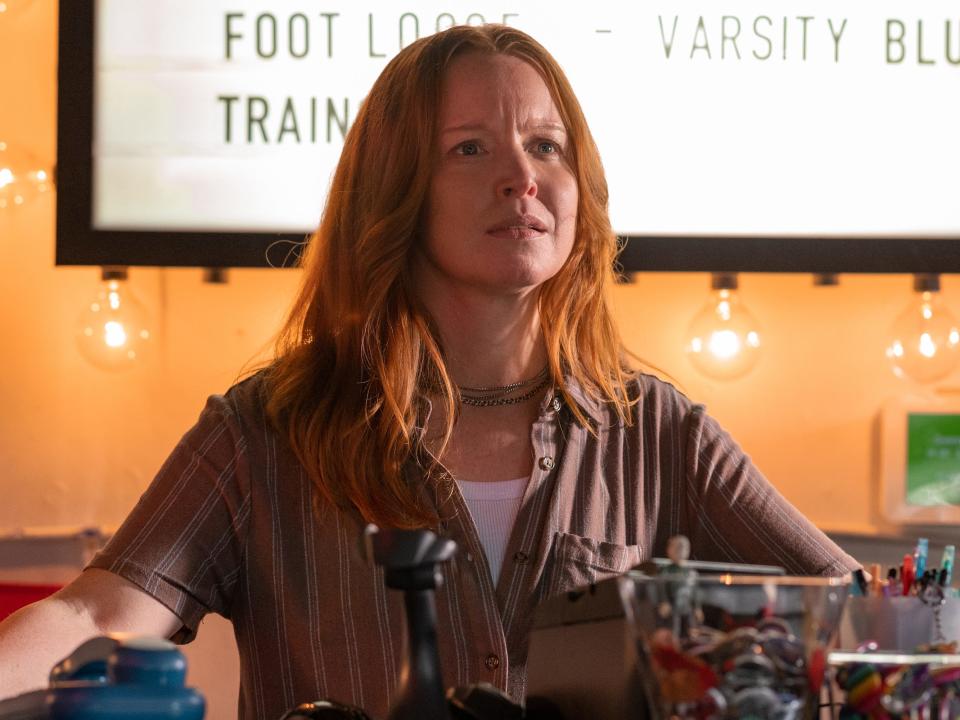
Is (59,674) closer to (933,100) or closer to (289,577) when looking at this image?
(289,577)

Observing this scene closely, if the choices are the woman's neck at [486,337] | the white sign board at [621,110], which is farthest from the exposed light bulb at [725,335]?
the woman's neck at [486,337]

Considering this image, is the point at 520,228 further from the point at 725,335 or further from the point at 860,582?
the point at 725,335

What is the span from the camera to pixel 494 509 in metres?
1.33

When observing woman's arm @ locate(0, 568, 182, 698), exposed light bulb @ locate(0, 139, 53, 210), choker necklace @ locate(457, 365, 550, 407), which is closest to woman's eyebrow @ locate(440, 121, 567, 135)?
choker necklace @ locate(457, 365, 550, 407)

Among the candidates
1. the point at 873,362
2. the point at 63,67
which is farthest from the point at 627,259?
the point at 63,67

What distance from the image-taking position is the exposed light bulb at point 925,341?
198 centimetres

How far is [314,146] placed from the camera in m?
1.95

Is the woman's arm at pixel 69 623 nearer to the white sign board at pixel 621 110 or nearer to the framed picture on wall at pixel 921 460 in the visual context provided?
the white sign board at pixel 621 110

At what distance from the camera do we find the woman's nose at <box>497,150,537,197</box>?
1292mm

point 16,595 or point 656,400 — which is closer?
point 656,400

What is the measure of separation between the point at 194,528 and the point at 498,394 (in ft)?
1.12

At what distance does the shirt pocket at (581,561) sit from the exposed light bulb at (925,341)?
825mm

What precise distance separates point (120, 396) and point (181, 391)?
0.32 ft

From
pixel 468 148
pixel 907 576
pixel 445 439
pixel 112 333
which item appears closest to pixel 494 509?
pixel 445 439
